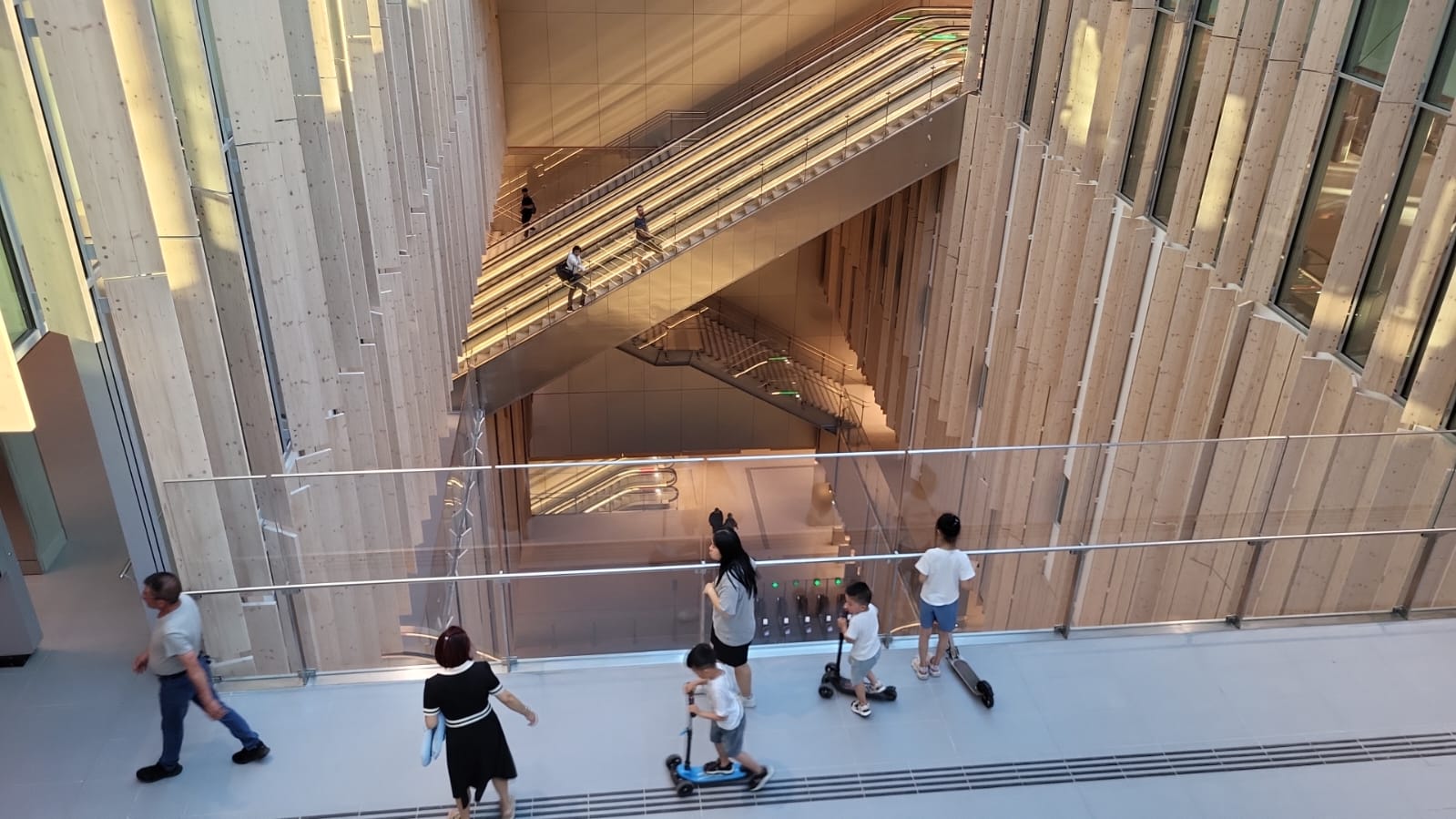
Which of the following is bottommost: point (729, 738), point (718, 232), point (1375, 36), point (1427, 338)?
point (718, 232)

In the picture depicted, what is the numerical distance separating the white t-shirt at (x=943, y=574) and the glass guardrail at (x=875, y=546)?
758mm

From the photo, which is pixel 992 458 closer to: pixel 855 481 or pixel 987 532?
pixel 987 532

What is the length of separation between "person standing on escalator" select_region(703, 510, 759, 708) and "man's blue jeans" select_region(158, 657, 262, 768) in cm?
264

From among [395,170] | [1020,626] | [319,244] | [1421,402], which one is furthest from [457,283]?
[1421,402]

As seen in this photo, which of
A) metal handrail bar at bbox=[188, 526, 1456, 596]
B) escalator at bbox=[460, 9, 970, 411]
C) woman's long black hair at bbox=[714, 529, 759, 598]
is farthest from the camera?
escalator at bbox=[460, 9, 970, 411]

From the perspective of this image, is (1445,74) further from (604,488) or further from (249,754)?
(249,754)

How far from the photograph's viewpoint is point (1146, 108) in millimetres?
11594

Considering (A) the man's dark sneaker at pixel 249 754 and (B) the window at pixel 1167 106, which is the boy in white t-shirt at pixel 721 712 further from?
(B) the window at pixel 1167 106

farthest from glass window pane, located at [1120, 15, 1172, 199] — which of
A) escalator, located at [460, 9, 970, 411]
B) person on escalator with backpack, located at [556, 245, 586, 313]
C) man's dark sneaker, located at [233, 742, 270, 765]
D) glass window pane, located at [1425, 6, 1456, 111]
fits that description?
man's dark sneaker, located at [233, 742, 270, 765]

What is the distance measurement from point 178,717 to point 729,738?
2934mm

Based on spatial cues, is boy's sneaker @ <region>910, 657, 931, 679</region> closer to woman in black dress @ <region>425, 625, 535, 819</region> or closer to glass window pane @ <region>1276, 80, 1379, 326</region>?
woman in black dress @ <region>425, 625, 535, 819</region>

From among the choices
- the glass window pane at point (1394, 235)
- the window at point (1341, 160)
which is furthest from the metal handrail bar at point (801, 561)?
the window at point (1341, 160)

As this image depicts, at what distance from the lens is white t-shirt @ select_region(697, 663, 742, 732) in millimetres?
5301

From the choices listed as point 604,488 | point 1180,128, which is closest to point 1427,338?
point 1180,128
